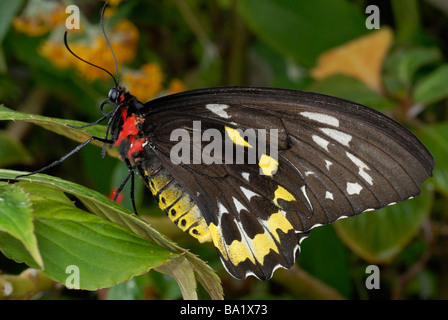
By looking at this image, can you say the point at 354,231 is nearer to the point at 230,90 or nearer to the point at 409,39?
the point at 230,90

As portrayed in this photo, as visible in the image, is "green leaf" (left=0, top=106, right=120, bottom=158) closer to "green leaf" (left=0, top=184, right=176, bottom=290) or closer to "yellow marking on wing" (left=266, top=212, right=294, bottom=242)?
"green leaf" (left=0, top=184, right=176, bottom=290)

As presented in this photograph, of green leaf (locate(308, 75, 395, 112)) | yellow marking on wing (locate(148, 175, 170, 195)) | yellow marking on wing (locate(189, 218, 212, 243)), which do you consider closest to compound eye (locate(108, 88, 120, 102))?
yellow marking on wing (locate(148, 175, 170, 195))

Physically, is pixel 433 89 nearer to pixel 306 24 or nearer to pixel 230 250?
pixel 306 24

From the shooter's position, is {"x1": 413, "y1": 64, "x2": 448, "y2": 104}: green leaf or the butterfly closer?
the butterfly

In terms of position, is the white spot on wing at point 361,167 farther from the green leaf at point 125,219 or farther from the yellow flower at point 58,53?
the yellow flower at point 58,53

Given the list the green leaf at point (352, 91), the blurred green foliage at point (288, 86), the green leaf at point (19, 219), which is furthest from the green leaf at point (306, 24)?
the green leaf at point (19, 219)
